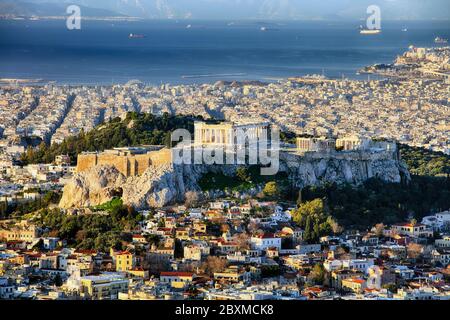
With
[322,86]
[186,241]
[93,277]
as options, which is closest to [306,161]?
[186,241]

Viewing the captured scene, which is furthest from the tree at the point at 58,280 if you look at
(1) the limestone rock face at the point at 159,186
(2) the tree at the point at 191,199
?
(2) the tree at the point at 191,199

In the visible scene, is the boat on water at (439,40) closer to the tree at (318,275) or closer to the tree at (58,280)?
the tree at (318,275)

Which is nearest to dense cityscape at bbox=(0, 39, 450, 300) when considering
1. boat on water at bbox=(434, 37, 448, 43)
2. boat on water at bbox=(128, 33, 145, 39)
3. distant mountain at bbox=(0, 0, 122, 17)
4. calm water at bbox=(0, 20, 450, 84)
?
distant mountain at bbox=(0, 0, 122, 17)

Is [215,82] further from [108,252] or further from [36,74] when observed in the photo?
[108,252]

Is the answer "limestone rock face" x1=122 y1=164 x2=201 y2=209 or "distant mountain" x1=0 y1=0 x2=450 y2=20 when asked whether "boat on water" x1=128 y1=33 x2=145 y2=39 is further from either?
"limestone rock face" x1=122 y1=164 x2=201 y2=209

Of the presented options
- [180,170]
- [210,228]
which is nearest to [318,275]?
[210,228]

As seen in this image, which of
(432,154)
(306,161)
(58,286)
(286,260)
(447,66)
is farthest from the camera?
(447,66)
